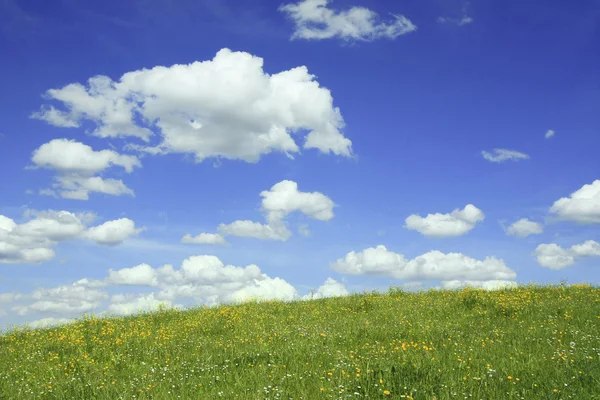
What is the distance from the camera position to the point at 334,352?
428 inches

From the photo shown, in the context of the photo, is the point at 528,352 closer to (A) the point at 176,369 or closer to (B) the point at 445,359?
(B) the point at 445,359

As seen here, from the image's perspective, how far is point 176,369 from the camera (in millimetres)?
10227

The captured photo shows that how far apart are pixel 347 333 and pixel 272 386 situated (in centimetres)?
444

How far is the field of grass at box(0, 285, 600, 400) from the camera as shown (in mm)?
8195

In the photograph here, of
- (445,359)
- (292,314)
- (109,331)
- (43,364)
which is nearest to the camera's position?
(445,359)

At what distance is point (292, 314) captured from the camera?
688 inches

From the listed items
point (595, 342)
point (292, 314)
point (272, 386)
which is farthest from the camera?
point (292, 314)

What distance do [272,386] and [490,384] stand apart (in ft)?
12.4

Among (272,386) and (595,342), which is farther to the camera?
(595,342)

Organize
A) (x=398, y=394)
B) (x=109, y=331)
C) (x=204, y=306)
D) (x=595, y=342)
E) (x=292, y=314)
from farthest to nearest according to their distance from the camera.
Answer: (x=204, y=306) → (x=292, y=314) → (x=109, y=331) → (x=595, y=342) → (x=398, y=394)

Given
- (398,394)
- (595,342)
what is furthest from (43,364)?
(595,342)

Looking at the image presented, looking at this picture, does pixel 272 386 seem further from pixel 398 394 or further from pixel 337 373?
pixel 398 394

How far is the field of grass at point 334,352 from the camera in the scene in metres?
8.20

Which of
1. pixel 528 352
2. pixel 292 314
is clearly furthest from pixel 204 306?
pixel 528 352
